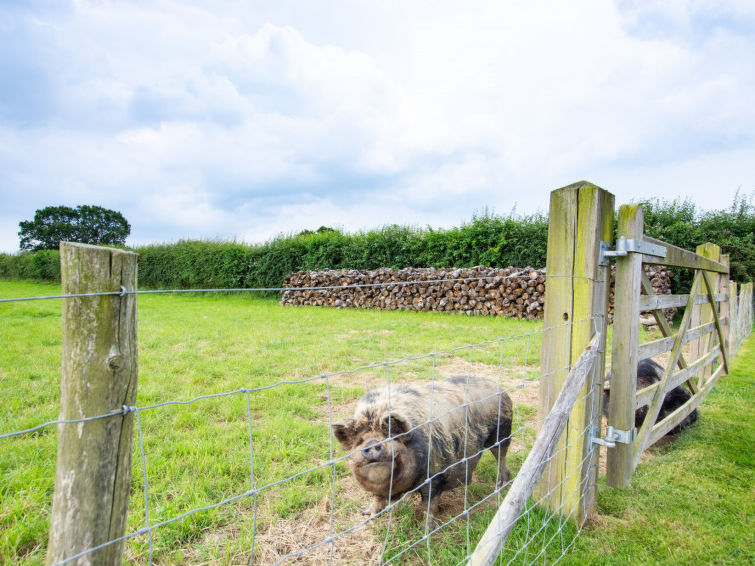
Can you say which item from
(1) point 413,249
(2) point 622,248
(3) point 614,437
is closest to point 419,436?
(3) point 614,437

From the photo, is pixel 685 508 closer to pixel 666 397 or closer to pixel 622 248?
pixel 666 397

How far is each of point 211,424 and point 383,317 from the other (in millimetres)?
7717

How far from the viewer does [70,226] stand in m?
35.3

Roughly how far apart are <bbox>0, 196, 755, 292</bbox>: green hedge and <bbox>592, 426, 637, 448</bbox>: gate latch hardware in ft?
34.7

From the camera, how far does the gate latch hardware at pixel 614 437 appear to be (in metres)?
2.72

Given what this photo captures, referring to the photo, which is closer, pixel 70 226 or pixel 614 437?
pixel 614 437

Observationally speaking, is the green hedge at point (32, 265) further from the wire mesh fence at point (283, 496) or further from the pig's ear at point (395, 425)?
the pig's ear at point (395, 425)

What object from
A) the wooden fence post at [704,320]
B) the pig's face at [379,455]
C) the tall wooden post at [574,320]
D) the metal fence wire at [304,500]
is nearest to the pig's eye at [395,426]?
the pig's face at [379,455]

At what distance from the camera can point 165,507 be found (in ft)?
8.59

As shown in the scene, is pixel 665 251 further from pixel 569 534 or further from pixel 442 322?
pixel 442 322

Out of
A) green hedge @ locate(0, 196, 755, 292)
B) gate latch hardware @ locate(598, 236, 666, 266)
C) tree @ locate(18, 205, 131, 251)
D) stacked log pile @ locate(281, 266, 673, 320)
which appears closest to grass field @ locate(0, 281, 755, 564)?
gate latch hardware @ locate(598, 236, 666, 266)

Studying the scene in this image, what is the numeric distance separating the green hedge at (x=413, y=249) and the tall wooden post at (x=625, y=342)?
1045 centimetres

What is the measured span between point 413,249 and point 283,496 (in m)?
12.7

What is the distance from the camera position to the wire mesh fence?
233cm
